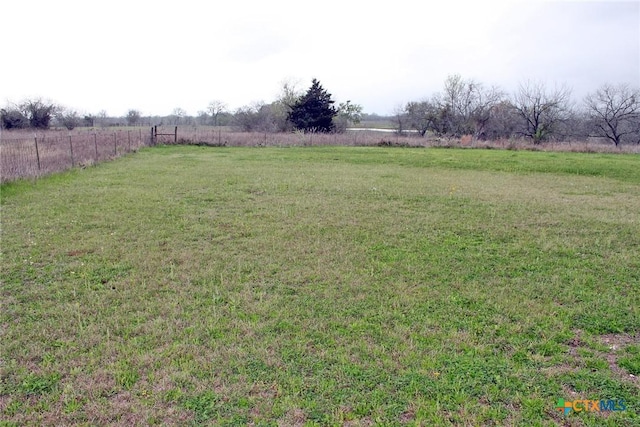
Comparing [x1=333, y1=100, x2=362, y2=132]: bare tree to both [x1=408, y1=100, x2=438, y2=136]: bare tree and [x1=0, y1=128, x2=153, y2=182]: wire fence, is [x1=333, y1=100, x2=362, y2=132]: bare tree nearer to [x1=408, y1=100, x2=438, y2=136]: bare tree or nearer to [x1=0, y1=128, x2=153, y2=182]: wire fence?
[x1=408, y1=100, x2=438, y2=136]: bare tree

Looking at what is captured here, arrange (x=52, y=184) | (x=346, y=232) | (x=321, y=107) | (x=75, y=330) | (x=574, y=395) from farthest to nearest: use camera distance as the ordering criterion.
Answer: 1. (x=321, y=107)
2. (x=52, y=184)
3. (x=346, y=232)
4. (x=75, y=330)
5. (x=574, y=395)

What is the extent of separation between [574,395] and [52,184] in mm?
10209

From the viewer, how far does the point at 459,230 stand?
5898mm

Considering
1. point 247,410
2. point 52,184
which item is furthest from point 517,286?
point 52,184

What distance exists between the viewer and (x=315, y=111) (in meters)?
34.3

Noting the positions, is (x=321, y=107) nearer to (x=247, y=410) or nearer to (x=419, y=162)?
(x=419, y=162)

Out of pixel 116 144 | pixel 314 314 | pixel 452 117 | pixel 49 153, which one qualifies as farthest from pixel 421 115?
pixel 314 314

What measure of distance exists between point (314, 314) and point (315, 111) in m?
32.6

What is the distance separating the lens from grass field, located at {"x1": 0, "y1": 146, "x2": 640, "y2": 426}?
2.27 meters

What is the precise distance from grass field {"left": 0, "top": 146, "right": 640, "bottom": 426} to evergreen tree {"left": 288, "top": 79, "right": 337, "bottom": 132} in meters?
27.9

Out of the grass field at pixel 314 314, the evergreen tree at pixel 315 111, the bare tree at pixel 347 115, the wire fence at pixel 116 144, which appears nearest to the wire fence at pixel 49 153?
the wire fence at pixel 116 144

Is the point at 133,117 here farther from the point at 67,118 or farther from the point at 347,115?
the point at 347,115

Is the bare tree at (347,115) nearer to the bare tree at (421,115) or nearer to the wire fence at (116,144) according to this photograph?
the bare tree at (421,115)

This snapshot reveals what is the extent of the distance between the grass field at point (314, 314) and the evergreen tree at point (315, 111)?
2793cm
